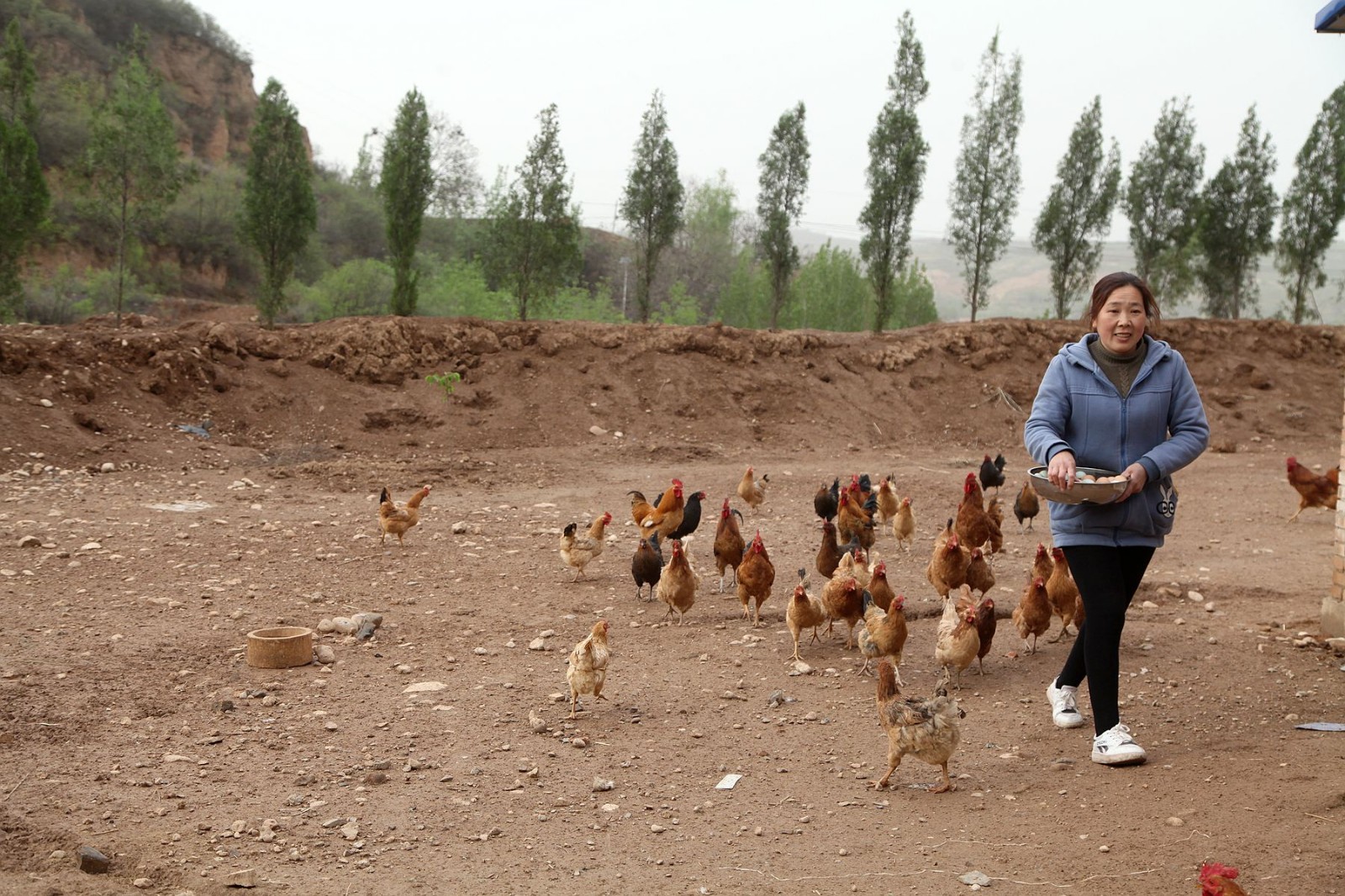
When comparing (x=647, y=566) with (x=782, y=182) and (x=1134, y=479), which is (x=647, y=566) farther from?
(x=782, y=182)

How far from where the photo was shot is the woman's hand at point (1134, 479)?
414 cm

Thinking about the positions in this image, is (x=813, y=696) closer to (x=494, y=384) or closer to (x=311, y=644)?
(x=311, y=644)

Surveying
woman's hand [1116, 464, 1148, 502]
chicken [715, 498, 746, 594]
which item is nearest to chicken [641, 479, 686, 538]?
chicken [715, 498, 746, 594]

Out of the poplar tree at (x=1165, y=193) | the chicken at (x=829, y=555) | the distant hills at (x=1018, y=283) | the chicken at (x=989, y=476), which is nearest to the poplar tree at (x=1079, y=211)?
the poplar tree at (x=1165, y=193)

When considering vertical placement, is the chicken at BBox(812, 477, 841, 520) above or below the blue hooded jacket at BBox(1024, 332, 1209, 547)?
below

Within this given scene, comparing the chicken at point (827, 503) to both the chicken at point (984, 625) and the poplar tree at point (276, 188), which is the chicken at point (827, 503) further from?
the poplar tree at point (276, 188)

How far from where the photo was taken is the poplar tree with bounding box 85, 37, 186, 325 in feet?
70.9

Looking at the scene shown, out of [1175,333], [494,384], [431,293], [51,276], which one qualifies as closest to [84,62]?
[51,276]

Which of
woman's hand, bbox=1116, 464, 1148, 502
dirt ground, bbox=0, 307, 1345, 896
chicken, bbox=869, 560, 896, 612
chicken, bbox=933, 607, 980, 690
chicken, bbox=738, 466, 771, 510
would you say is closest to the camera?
dirt ground, bbox=0, 307, 1345, 896

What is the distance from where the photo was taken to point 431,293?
122 feet

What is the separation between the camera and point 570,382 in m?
21.0

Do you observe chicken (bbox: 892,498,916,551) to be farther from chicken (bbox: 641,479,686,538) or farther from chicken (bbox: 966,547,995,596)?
chicken (bbox: 966,547,995,596)

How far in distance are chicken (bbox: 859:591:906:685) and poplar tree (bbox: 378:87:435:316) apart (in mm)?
18487

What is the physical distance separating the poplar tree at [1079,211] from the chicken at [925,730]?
2793 cm
